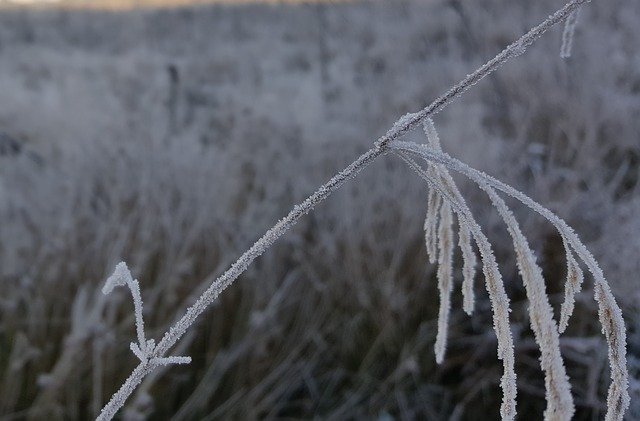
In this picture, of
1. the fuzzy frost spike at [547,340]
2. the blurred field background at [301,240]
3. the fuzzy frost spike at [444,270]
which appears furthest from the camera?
the blurred field background at [301,240]

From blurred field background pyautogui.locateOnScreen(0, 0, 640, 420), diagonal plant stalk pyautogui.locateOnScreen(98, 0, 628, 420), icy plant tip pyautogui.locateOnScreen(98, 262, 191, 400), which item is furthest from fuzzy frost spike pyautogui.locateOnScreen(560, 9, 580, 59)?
blurred field background pyautogui.locateOnScreen(0, 0, 640, 420)

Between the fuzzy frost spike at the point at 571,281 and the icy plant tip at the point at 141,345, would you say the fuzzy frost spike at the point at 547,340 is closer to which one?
the fuzzy frost spike at the point at 571,281

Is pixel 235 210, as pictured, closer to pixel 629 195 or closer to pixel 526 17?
pixel 629 195

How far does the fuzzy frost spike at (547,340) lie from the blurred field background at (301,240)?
32.9 inches

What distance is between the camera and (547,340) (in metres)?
0.30

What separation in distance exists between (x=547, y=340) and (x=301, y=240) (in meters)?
1.49

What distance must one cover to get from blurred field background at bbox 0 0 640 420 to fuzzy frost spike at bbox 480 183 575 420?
2.74 ft

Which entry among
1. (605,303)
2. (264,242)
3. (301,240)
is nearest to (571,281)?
(605,303)

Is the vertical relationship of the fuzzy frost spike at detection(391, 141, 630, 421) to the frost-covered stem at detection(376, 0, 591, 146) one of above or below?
below

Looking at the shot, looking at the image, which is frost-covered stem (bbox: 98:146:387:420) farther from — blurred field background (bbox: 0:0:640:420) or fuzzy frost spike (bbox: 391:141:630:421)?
blurred field background (bbox: 0:0:640:420)

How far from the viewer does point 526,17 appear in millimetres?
3580

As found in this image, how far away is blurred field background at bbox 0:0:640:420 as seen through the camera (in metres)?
1.40

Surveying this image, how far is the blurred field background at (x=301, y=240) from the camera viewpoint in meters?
1.40

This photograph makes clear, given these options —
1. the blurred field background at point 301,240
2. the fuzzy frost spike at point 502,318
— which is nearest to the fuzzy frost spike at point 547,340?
the fuzzy frost spike at point 502,318
